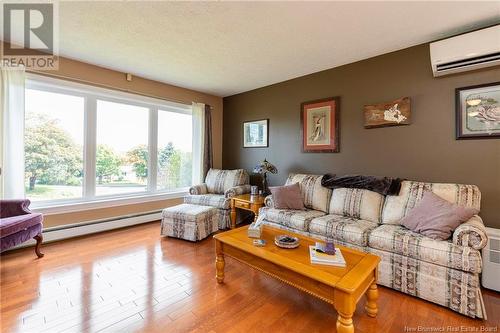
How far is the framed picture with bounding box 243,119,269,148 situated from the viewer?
4117 millimetres

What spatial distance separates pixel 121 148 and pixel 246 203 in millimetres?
2246

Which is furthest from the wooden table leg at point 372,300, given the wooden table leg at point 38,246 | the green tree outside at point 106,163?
the green tree outside at point 106,163

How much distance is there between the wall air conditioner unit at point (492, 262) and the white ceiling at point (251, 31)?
1.97 m

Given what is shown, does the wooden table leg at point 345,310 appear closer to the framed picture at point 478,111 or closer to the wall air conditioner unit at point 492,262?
the wall air conditioner unit at point 492,262

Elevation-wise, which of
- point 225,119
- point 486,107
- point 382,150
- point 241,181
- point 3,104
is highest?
point 225,119

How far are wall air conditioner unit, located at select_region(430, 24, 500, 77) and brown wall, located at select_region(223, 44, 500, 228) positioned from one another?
0.53ft

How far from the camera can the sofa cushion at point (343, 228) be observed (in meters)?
2.18

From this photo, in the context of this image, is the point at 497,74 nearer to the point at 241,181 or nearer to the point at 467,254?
the point at 467,254

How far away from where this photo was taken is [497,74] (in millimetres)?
2154

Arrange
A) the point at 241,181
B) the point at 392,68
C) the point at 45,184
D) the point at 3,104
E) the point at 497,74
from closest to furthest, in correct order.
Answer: the point at 497,74 → the point at 3,104 → the point at 392,68 → the point at 45,184 → the point at 241,181

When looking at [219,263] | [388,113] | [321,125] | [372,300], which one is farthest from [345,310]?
[321,125]

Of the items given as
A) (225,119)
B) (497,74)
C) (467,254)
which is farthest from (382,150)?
(225,119)

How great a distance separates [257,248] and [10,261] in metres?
2.75

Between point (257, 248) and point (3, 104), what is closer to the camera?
point (257, 248)
